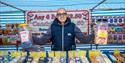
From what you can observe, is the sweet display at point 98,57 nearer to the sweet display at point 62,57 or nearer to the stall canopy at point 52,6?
the sweet display at point 62,57

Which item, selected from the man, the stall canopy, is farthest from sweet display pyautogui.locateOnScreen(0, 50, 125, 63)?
the stall canopy

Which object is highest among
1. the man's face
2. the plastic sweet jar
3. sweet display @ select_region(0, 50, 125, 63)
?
the man's face

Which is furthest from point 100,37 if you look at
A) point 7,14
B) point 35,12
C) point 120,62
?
point 7,14

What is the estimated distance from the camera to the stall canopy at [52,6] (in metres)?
4.11

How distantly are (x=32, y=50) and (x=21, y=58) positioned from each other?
169 mm

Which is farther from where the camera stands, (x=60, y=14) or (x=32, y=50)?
(x=60, y=14)

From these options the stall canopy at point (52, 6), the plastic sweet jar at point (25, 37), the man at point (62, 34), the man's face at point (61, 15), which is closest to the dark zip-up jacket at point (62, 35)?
the man at point (62, 34)

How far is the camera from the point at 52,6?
4.29m

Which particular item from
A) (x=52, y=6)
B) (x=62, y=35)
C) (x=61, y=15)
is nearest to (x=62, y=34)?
(x=62, y=35)

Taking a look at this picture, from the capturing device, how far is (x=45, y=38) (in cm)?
294

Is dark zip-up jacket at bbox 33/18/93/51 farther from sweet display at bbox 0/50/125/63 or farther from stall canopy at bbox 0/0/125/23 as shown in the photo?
stall canopy at bbox 0/0/125/23

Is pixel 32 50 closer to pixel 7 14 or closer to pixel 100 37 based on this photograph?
pixel 100 37

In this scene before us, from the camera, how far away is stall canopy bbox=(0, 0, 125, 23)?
4.11 meters

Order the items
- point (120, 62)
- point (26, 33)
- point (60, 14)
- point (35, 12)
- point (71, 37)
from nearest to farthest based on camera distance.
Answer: point (120, 62)
point (26, 33)
point (60, 14)
point (71, 37)
point (35, 12)
